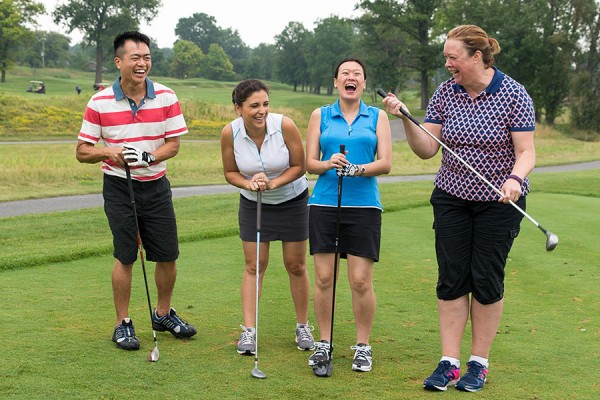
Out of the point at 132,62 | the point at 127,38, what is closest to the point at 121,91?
the point at 132,62

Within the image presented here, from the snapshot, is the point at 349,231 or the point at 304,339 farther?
the point at 304,339

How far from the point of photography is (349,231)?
15.9 ft

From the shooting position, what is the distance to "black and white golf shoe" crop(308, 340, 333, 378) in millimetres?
4441

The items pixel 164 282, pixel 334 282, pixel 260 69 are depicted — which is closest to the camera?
pixel 334 282

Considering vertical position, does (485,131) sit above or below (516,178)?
above

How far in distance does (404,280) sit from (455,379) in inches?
95.6

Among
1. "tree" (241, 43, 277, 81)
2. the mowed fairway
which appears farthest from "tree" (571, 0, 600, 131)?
"tree" (241, 43, 277, 81)

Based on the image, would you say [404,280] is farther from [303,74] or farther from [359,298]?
[303,74]

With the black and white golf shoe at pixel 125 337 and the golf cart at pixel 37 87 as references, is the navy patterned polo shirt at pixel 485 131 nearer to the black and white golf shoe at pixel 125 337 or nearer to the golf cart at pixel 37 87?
the black and white golf shoe at pixel 125 337

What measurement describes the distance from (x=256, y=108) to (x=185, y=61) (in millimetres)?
108980

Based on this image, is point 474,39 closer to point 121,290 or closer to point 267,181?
point 267,181

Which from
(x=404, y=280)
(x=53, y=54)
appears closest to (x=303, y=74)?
(x=53, y=54)

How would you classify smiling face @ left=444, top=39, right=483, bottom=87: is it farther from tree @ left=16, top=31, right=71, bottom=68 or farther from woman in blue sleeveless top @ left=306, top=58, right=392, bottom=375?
tree @ left=16, top=31, right=71, bottom=68

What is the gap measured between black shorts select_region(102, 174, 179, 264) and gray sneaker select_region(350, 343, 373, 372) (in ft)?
4.73
